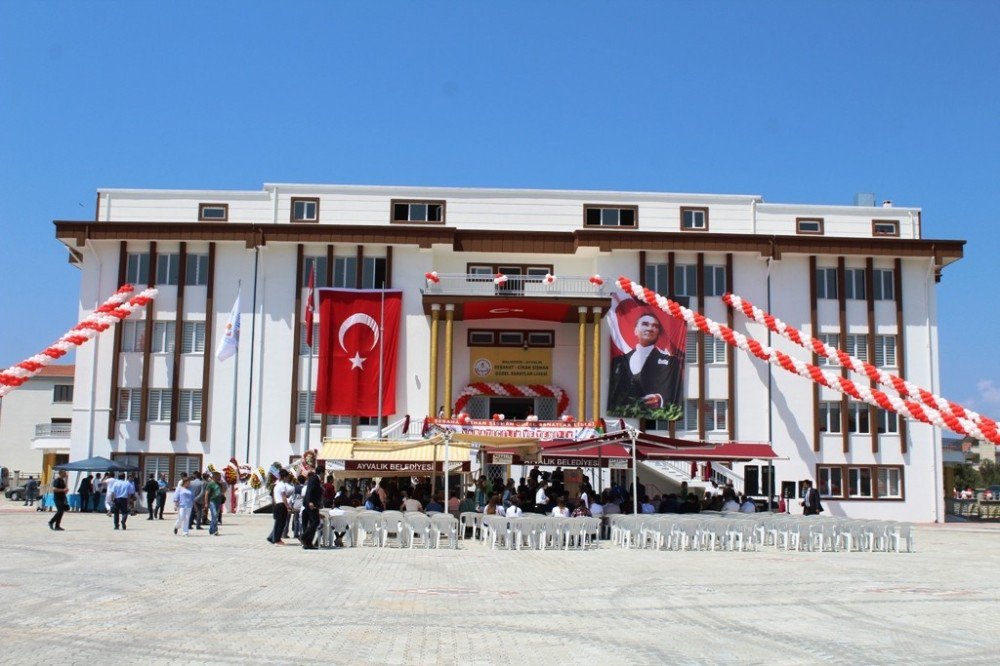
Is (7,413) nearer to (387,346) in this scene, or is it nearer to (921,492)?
(387,346)

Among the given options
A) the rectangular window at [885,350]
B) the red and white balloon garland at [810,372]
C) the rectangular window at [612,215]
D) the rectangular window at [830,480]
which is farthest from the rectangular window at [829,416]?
the rectangular window at [612,215]

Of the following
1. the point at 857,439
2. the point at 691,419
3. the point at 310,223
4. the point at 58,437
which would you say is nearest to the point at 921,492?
the point at 857,439

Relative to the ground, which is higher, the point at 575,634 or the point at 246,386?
the point at 246,386

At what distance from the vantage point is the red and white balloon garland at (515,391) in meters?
41.1

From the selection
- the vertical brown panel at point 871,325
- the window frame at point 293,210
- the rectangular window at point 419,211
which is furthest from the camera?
the rectangular window at point 419,211

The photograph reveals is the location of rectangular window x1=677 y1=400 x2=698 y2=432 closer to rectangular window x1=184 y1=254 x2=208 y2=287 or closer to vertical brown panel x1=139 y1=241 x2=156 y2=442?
rectangular window x1=184 y1=254 x2=208 y2=287

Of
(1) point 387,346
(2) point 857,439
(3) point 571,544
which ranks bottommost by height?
(3) point 571,544

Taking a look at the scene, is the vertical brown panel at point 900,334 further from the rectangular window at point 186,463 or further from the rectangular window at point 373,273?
the rectangular window at point 186,463

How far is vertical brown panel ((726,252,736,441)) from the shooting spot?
40.8 m

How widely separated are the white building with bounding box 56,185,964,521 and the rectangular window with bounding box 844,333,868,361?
6cm

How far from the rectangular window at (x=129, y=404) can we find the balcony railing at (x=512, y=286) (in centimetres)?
1193

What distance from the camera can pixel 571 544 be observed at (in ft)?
75.2

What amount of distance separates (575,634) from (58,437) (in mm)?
44845

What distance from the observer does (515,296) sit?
39812mm
